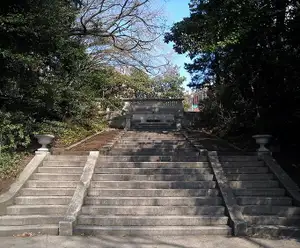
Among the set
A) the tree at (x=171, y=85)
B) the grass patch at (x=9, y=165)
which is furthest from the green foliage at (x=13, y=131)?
the tree at (x=171, y=85)

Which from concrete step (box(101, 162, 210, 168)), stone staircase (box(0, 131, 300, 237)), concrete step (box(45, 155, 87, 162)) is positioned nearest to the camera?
stone staircase (box(0, 131, 300, 237))

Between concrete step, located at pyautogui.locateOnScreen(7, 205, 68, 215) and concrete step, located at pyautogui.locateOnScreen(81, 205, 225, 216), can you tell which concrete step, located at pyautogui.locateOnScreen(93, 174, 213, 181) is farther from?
concrete step, located at pyautogui.locateOnScreen(7, 205, 68, 215)

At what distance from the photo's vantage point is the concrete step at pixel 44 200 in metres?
8.44

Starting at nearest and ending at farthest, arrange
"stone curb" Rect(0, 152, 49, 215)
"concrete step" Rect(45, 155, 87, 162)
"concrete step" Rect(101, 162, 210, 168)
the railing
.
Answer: "stone curb" Rect(0, 152, 49, 215) < "concrete step" Rect(101, 162, 210, 168) < "concrete step" Rect(45, 155, 87, 162) < the railing

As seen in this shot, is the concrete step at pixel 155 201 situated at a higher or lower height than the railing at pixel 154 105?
lower

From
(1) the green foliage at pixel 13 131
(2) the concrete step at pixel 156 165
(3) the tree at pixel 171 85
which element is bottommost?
(2) the concrete step at pixel 156 165

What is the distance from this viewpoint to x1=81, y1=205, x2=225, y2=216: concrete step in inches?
314

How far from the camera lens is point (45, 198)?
8461mm

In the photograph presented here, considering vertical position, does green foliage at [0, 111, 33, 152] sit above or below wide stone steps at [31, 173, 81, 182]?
above

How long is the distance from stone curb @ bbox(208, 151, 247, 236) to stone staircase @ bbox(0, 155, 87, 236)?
3.39 metres

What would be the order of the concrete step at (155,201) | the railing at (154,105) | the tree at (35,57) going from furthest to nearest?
1. the railing at (154,105)
2. the tree at (35,57)
3. the concrete step at (155,201)

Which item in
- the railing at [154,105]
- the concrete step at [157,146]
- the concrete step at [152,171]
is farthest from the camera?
the railing at [154,105]

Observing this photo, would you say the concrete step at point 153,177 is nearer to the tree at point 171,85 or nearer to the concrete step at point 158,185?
the concrete step at point 158,185

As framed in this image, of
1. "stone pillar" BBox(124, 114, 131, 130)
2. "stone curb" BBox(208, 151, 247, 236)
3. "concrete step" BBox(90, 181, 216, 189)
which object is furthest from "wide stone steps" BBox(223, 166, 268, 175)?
"stone pillar" BBox(124, 114, 131, 130)
